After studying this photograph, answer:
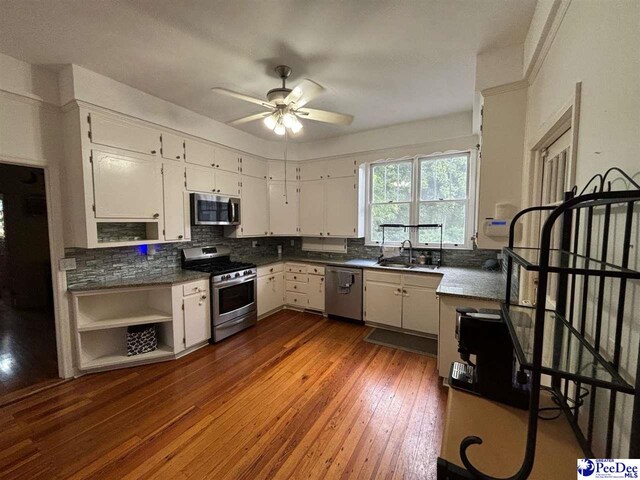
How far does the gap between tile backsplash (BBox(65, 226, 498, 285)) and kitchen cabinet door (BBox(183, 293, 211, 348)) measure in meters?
0.62

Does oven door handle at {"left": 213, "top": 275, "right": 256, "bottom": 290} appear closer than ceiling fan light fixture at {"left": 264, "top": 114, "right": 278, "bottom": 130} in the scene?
No

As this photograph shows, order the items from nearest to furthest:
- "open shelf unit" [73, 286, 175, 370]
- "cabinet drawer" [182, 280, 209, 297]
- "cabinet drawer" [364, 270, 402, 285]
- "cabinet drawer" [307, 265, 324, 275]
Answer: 1. "open shelf unit" [73, 286, 175, 370]
2. "cabinet drawer" [182, 280, 209, 297]
3. "cabinet drawer" [364, 270, 402, 285]
4. "cabinet drawer" [307, 265, 324, 275]

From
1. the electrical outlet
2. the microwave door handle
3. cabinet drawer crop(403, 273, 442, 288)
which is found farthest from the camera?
the microwave door handle

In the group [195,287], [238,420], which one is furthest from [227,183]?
[238,420]

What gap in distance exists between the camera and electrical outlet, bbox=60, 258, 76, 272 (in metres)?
2.53

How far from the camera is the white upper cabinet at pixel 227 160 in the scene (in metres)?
3.66

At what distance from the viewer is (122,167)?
2.70 m

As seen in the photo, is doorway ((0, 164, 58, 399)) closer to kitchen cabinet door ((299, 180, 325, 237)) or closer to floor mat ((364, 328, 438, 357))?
kitchen cabinet door ((299, 180, 325, 237))

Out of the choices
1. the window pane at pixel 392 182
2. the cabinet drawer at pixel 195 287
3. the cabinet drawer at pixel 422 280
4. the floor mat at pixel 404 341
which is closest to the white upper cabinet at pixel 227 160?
the cabinet drawer at pixel 195 287

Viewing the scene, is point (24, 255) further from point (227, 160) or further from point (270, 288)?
point (270, 288)

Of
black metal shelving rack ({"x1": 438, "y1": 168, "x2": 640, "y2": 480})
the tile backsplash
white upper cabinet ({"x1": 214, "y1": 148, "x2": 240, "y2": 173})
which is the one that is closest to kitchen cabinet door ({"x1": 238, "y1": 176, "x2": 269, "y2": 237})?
white upper cabinet ({"x1": 214, "y1": 148, "x2": 240, "y2": 173})

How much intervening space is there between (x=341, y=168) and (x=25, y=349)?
4575 mm

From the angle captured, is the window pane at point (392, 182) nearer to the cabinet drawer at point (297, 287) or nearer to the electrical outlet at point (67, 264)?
the cabinet drawer at point (297, 287)

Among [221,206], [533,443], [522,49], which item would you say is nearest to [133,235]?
[221,206]
